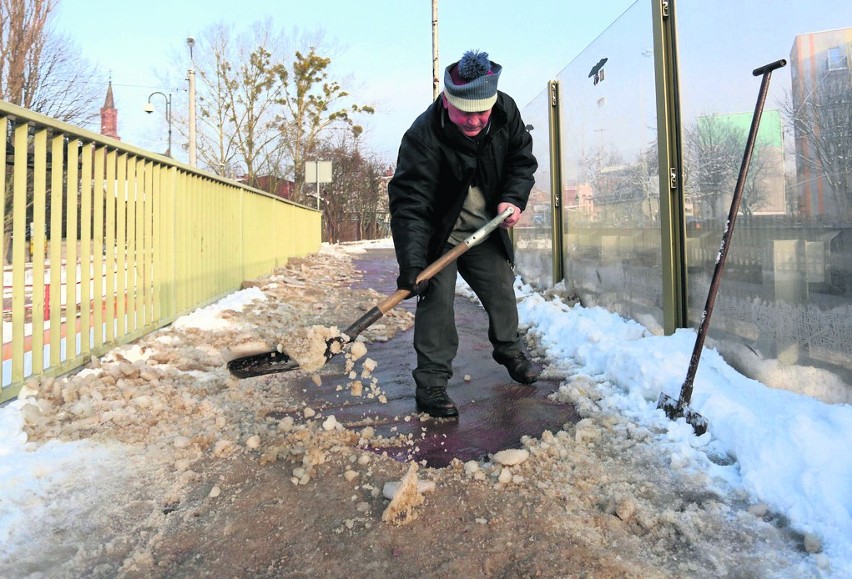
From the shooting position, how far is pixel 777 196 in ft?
9.10

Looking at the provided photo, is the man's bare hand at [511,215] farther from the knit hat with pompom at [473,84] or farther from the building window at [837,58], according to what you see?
the building window at [837,58]

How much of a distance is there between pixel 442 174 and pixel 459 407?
1.22 meters

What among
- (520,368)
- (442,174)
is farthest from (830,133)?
(520,368)

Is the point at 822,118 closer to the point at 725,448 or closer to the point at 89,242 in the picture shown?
the point at 725,448

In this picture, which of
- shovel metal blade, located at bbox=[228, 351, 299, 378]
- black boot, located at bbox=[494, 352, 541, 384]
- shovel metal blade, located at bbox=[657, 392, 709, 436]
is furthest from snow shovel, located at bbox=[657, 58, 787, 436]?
shovel metal blade, located at bbox=[228, 351, 299, 378]

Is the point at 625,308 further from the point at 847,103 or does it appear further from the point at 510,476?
the point at 510,476

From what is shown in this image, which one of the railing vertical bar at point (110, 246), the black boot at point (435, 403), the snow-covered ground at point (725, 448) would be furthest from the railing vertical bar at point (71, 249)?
the black boot at point (435, 403)

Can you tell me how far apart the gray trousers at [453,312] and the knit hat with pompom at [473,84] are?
0.81m

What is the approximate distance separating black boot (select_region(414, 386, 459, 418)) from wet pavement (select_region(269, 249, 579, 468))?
41 mm

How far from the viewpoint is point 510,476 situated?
6.97 feet

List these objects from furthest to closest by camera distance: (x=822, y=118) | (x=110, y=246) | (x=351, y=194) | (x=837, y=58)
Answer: (x=351, y=194)
(x=110, y=246)
(x=822, y=118)
(x=837, y=58)

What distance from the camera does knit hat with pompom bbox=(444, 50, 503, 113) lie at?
2.78m

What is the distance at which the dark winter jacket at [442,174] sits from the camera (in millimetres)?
3027

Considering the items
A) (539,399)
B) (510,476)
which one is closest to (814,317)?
(539,399)
